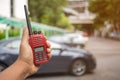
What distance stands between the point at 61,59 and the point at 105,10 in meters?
2.00

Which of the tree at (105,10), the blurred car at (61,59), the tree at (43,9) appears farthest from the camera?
the blurred car at (61,59)

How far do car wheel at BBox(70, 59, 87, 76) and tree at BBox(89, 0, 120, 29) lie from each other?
77.8 inches

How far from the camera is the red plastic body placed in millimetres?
1512

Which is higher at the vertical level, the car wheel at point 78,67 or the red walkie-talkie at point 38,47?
the red walkie-talkie at point 38,47

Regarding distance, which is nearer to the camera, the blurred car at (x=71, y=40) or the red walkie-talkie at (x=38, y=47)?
the red walkie-talkie at (x=38, y=47)

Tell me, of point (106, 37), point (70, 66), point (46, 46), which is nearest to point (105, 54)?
point (70, 66)

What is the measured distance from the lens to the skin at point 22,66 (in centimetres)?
139

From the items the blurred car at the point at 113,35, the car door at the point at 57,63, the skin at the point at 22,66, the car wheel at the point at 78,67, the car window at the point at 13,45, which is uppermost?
the skin at the point at 22,66

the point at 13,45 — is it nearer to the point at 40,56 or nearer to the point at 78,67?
the point at 78,67

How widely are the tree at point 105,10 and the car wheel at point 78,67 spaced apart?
198cm

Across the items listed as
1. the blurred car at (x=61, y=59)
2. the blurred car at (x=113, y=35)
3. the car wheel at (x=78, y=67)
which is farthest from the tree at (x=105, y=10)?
the car wheel at (x=78, y=67)

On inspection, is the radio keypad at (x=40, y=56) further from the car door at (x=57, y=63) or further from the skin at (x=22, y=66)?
the car door at (x=57, y=63)

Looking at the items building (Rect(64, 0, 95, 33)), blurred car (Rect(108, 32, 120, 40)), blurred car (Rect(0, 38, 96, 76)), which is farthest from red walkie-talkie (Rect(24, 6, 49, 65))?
blurred car (Rect(0, 38, 96, 76))

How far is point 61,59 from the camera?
6785 millimetres
